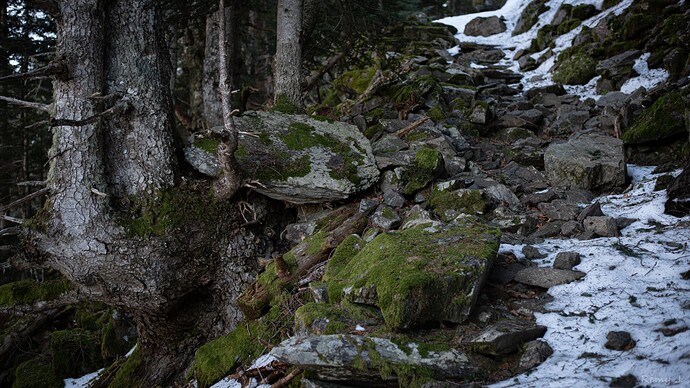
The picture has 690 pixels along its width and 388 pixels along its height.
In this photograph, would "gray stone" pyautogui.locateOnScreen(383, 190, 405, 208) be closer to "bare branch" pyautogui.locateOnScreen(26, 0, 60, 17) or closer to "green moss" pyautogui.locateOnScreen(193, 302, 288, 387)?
"green moss" pyautogui.locateOnScreen(193, 302, 288, 387)

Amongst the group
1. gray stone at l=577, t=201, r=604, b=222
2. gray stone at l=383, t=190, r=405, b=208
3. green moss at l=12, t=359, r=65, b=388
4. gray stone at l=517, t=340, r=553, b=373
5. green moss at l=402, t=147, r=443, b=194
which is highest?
green moss at l=402, t=147, r=443, b=194

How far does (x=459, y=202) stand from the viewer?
603 cm

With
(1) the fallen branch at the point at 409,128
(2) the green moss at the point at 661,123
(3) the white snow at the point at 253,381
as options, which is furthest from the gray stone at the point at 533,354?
(1) the fallen branch at the point at 409,128

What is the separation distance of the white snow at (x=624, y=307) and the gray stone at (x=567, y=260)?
2.7 inches

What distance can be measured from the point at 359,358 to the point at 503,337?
3.70ft

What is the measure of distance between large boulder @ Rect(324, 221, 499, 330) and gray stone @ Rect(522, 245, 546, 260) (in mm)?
431

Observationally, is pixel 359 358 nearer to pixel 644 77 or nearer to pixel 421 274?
pixel 421 274

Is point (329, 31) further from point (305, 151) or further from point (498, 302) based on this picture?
point (498, 302)

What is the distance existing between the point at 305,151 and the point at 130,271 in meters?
2.93

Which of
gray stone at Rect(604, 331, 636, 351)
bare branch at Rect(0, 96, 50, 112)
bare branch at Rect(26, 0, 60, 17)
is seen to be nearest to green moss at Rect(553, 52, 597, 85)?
gray stone at Rect(604, 331, 636, 351)

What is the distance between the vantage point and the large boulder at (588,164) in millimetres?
6273

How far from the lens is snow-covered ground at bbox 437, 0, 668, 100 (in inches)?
379

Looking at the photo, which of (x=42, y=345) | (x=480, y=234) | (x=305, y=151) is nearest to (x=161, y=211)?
(x=305, y=151)

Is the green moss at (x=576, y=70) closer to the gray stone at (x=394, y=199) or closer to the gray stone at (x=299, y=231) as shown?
the gray stone at (x=394, y=199)
